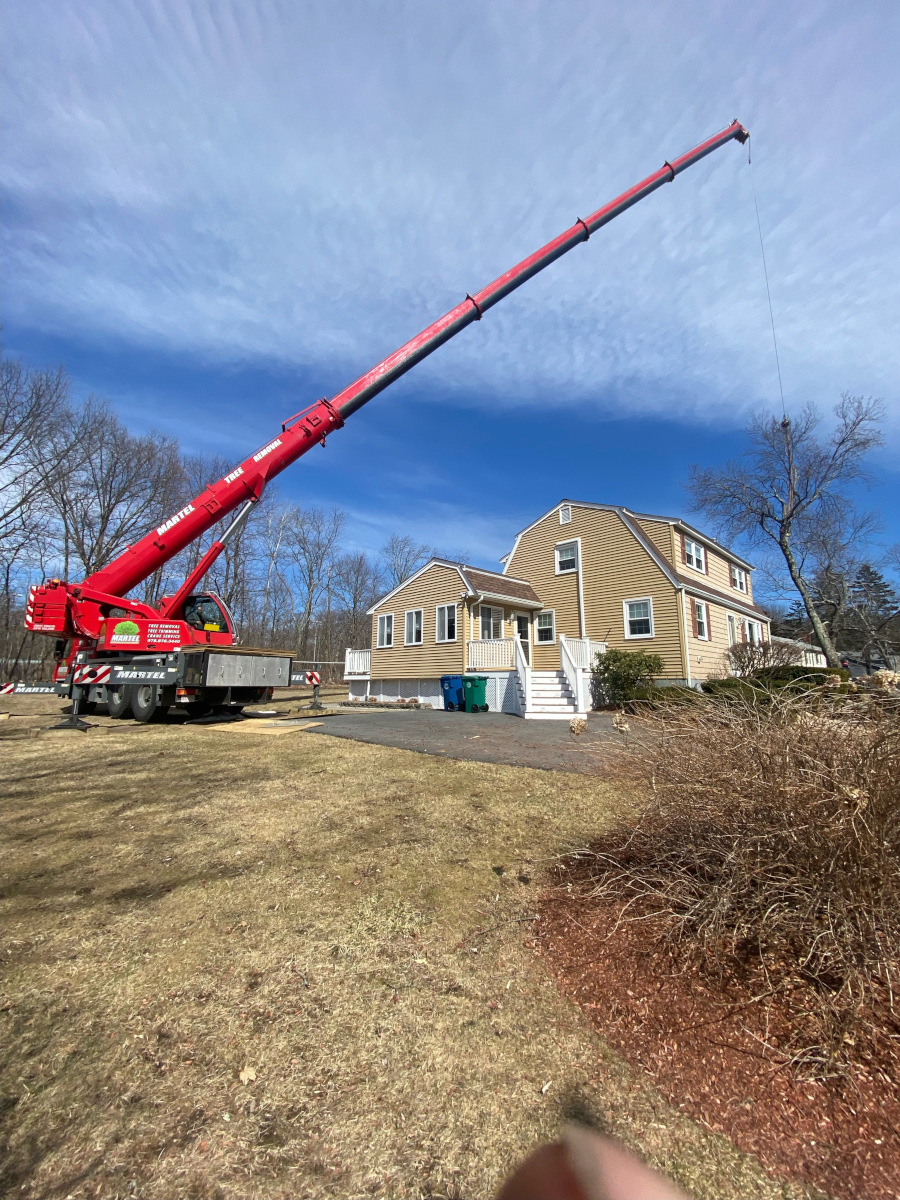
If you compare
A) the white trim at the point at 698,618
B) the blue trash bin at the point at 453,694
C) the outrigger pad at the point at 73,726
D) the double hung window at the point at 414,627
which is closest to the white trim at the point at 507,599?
the blue trash bin at the point at 453,694

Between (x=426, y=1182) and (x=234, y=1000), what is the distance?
3.90ft

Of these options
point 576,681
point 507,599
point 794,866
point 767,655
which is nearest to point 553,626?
point 507,599

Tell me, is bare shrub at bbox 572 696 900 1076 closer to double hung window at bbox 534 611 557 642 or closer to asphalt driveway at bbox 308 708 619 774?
asphalt driveway at bbox 308 708 619 774

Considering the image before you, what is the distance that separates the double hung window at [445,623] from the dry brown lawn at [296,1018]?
44.9ft

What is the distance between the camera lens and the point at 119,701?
472 inches

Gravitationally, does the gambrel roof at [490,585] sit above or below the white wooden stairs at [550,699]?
above

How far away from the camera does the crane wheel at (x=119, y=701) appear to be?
11836 millimetres

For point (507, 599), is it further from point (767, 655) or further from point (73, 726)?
point (73, 726)

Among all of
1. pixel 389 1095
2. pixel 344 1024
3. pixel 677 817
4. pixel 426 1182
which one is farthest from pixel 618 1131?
pixel 677 817

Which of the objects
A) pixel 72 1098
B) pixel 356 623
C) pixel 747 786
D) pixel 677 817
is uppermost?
pixel 356 623

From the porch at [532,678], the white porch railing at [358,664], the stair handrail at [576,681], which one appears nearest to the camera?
the stair handrail at [576,681]

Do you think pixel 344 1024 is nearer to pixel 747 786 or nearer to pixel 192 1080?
pixel 192 1080

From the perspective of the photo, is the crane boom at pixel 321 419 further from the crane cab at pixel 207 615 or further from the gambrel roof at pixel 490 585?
the gambrel roof at pixel 490 585

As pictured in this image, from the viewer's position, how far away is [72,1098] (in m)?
1.77
